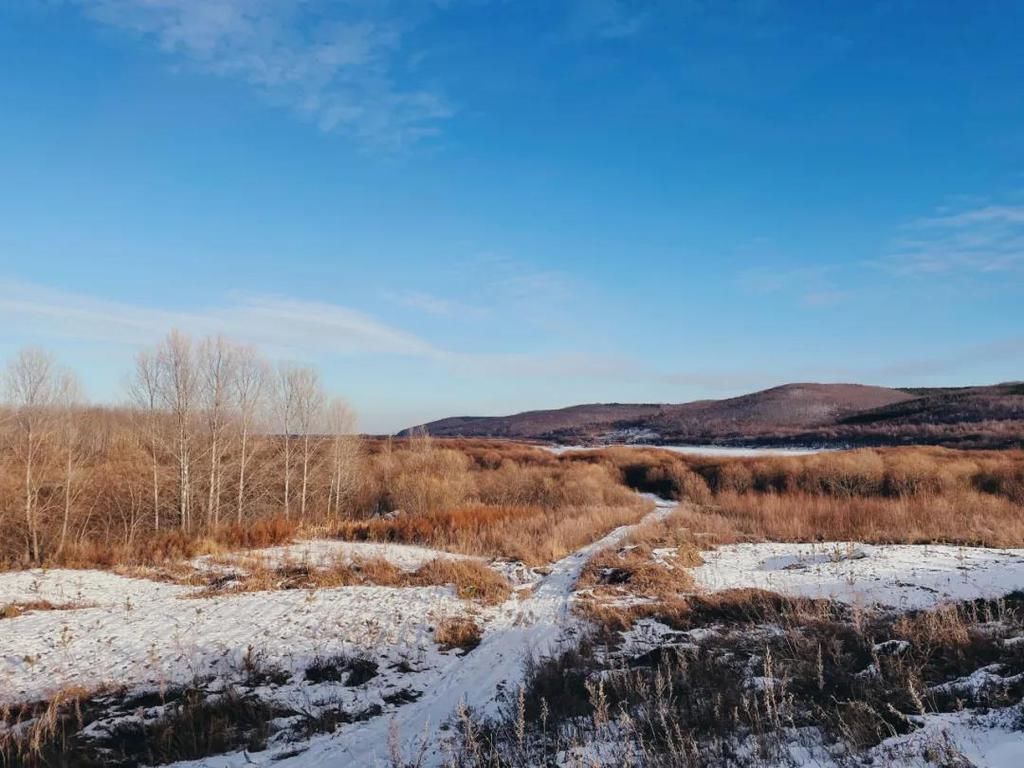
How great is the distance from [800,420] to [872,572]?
77.6 meters

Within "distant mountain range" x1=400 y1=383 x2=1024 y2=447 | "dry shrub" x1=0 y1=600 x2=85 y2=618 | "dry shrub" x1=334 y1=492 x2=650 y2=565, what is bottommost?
"dry shrub" x1=334 y1=492 x2=650 y2=565

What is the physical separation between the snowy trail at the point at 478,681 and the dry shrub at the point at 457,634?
15cm

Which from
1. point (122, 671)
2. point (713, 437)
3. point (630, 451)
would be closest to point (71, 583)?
point (122, 671)

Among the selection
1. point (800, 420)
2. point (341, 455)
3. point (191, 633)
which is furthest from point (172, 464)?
point (800, 420)

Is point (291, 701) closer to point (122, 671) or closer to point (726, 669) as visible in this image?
point (122, 671)

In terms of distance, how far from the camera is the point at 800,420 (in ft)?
265

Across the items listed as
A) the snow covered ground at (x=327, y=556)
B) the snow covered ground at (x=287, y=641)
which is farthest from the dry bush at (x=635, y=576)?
the snow covered ground at (x=327, y=556)

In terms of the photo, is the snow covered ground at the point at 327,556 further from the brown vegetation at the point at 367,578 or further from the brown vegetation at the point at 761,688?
the brown vegetation at the point at 761,688

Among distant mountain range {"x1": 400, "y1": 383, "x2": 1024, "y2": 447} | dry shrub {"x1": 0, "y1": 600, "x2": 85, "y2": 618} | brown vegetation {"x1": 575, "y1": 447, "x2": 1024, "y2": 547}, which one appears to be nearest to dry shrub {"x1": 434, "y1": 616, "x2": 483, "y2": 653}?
dry shrub {"x1": 0, "y1": 600, "x2": 85, "y2": 618}

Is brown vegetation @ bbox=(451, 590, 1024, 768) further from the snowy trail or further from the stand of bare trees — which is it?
the stand of bare trees

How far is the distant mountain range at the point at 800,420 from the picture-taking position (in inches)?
1932

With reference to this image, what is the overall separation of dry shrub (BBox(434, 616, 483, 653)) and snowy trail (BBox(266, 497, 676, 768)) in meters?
0.15

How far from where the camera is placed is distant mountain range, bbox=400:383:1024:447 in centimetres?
4906

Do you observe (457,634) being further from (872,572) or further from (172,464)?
(172,464)
